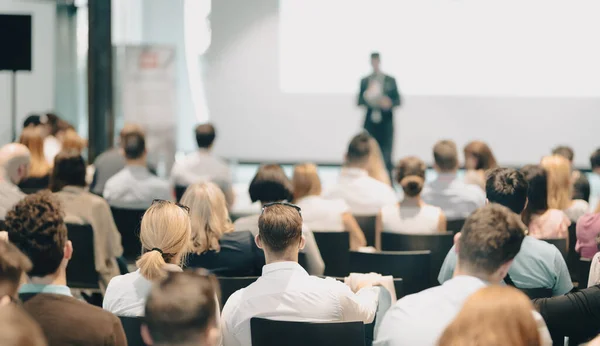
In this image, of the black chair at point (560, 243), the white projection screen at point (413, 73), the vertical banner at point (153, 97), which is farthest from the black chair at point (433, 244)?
the white projection screen at point (413, 73)

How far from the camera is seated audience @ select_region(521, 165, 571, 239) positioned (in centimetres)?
462

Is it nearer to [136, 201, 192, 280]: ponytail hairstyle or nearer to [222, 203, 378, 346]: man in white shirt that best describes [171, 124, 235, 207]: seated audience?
[136, 201, 192, 280]: ponytail hairstyle

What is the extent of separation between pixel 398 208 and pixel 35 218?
294 cm

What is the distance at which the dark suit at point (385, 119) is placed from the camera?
10.7m

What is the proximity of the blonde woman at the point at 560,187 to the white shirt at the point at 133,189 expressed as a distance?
2633mm

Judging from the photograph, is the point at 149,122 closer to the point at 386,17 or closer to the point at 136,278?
the point at 386,17

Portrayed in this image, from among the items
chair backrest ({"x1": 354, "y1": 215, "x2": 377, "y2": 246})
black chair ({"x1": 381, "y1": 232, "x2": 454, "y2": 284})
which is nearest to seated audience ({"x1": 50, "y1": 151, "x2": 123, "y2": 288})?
chair backrest ({"x1": 354, "y1": 215, "x2": 377, "y2": 246})

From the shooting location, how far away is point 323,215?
541 centimetres

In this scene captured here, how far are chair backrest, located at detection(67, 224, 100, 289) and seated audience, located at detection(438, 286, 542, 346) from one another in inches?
138

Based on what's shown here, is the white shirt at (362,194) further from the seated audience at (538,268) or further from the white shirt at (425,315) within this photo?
A: the white shirt at (425,315)

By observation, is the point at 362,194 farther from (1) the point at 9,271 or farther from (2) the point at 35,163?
(1) the point at 9,271

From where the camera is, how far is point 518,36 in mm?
11836

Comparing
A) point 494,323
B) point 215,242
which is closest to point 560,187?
point 215,242

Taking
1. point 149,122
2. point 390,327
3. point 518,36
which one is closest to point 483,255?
point 390,327
